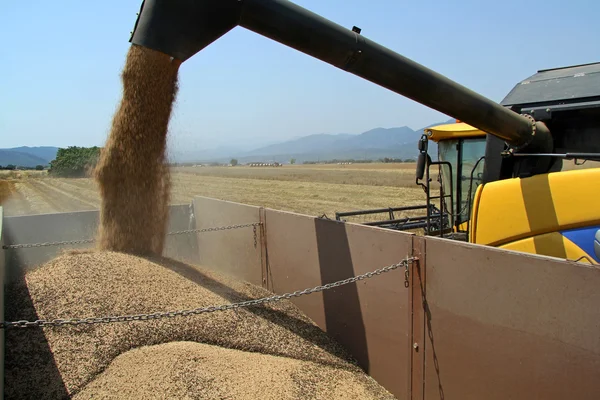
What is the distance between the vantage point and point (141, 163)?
14.8ft

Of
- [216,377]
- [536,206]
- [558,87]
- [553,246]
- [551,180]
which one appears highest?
[558,87]

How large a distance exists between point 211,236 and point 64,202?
590 inches

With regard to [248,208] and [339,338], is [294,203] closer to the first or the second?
[248,208]

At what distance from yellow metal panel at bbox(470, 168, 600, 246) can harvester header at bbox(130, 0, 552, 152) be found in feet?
1.47

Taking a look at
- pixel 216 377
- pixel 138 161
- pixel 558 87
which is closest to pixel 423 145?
pixel 558 87

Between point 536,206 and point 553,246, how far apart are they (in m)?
0.27

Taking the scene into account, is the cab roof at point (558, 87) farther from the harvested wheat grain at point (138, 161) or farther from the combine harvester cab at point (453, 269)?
the harvested wheat grain at point (138, 161)

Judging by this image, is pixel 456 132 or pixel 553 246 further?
pixel 456 132

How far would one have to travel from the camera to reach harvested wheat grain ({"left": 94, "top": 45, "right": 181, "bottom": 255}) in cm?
407

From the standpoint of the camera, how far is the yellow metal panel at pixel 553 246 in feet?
8.77

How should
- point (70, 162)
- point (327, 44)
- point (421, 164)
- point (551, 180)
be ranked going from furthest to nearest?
point (70, 162), point (421, 164), point (327, 44), point (551, 180)

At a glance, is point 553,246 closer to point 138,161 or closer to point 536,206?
point 536,206

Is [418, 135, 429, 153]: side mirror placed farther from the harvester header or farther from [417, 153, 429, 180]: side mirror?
the harvester header

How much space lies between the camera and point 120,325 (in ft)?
10.6
